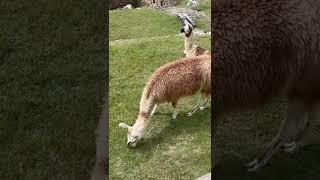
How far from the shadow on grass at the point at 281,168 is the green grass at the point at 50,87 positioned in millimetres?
934

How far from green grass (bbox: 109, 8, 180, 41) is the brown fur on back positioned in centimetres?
250

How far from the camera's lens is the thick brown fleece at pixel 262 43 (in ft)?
10.5

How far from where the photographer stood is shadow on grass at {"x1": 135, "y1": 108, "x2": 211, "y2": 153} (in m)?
4.38

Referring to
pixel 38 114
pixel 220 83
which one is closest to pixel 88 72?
pixel 38 114

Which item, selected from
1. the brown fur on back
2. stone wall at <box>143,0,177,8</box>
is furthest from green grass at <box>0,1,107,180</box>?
stone wall at <box>143,0,177,8</box>

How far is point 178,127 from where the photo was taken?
4.66m

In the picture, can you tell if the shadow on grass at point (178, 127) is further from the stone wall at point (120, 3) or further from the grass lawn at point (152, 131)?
the stone wall at point (120, 3)

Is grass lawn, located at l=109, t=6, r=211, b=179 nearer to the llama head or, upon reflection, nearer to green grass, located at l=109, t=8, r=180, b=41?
the llama head

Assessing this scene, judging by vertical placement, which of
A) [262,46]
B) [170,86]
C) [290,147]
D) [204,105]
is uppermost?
[262,46]

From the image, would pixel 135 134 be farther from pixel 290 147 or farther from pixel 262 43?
pixel 262 43

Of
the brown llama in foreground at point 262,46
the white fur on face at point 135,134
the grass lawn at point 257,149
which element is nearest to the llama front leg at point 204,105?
the grass lawn at point 257,149

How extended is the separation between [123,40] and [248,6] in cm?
374

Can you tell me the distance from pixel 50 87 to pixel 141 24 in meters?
2.78

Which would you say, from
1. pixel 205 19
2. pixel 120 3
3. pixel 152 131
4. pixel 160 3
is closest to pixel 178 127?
pixel 152 131
